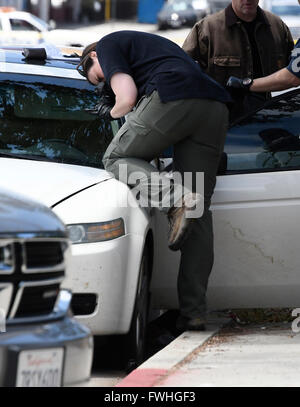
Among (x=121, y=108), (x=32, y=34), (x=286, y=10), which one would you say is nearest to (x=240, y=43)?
(x=121, y=108)

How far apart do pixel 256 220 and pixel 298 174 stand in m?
0.39

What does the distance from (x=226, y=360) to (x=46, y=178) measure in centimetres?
136

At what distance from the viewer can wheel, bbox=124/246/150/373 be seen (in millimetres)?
5852

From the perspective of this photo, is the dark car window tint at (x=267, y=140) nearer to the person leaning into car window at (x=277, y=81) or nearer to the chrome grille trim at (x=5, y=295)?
the person leaning into car window at (x=277, y=81)

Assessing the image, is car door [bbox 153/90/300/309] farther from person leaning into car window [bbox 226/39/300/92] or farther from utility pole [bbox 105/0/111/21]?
utility pole [bbox 105/0/111/21]

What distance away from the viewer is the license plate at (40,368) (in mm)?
3555

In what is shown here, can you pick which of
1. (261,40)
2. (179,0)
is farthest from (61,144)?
(179,0)

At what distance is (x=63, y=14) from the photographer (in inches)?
2534

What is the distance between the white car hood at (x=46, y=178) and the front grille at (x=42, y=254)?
5.00 feet

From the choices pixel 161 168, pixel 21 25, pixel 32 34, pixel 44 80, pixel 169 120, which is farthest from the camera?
pixel 21 25

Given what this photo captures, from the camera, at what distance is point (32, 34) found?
24469mm

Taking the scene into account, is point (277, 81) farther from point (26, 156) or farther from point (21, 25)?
point (21, 25)

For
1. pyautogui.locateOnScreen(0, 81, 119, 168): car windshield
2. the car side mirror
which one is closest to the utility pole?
pyautogui.locateOnScreen(0, 81, 119, 168): car windshield

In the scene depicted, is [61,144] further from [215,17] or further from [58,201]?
[215,17]
